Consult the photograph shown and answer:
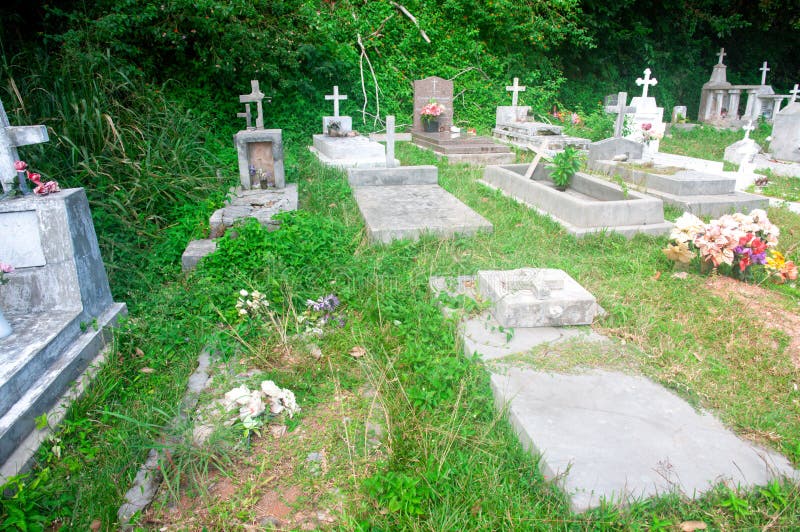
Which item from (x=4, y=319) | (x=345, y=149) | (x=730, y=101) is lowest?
(x=4, y=319)

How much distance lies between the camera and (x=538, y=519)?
5.93ft

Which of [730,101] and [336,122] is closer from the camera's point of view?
[336,122]

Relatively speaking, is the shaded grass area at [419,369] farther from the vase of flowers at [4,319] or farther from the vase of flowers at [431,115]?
the vase of flowers at [431,115]

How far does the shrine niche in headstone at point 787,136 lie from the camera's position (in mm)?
8492

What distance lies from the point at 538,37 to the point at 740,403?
12.4m

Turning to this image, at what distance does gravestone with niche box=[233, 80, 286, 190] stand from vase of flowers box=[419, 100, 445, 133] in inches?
193

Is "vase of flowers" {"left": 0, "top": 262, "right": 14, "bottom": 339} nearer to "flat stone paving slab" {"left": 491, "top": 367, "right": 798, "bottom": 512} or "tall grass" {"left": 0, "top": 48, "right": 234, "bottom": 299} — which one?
"tall grass" {"left": 0, "top": 48, "right": 234, "bottom": 299}

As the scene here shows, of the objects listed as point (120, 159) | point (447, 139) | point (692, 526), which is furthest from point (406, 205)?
point (447, 139)

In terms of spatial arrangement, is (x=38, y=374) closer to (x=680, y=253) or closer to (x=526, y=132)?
(x=680, y=253)

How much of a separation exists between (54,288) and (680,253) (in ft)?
13.7

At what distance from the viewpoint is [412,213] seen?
5.06 m

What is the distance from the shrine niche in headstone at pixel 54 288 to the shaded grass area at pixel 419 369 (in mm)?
195

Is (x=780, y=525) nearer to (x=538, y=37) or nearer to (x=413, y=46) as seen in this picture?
(x=413, y=46)

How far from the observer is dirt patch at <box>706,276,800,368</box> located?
301 cm
